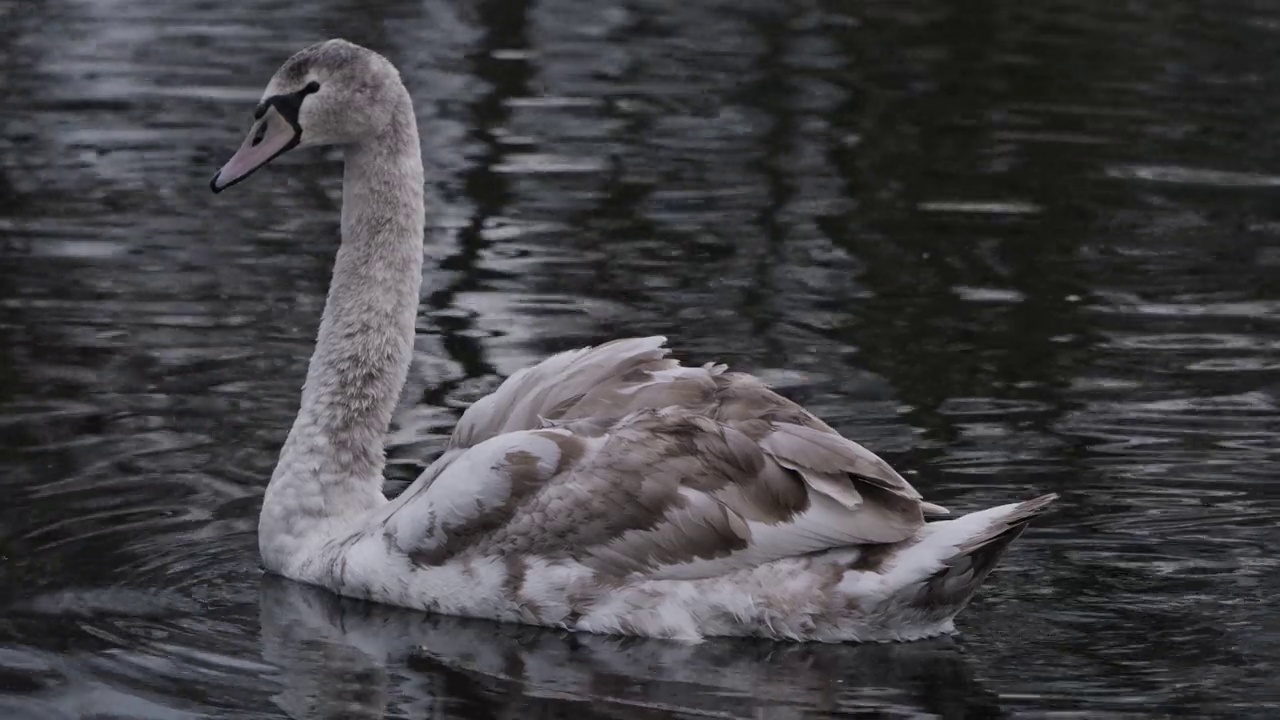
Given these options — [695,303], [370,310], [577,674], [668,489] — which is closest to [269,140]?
[370,310]

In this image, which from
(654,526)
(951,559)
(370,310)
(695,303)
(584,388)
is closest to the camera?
(951,559)

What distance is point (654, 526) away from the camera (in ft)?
26.3

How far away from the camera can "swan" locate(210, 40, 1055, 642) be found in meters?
7.87

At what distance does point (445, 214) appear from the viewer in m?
14.3

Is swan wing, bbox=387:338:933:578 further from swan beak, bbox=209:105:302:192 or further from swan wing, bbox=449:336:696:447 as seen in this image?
swan beak, bbox=209:105:302:192

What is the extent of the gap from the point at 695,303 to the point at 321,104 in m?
3.83

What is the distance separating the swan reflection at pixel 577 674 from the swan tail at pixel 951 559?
6.9 inches

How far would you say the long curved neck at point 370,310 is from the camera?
9016mm

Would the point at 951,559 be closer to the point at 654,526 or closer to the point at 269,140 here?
the point at 654,526

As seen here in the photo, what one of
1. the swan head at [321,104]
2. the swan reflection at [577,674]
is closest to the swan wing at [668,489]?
the swan reflection at [577,674]

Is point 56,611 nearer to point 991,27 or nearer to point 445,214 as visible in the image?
point 445,214

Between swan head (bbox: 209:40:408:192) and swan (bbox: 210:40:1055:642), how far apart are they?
51.2 inches

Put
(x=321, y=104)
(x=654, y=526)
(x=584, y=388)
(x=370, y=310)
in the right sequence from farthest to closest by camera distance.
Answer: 1. (x=370, y=310)
2. (x=321, y=104)
3. (x=584, y=388)
4. (x=654, y=526)

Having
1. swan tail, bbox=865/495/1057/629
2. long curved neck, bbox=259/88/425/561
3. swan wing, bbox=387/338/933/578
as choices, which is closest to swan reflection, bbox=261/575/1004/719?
swan tail, bbox=865/495/1057/629
